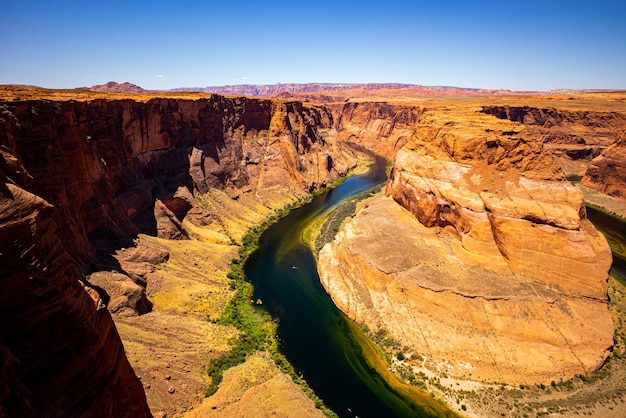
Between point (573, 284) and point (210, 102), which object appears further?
point (210, 102)

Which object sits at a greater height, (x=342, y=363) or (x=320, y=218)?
(x=320, y=218)

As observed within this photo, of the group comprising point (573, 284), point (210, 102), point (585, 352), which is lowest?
point (585, 352)

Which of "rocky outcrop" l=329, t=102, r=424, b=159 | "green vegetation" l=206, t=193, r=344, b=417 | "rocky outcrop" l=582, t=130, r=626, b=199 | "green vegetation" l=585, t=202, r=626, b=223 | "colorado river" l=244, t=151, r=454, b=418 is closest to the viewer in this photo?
"green vegetation" l=206, t=193, r=344, b=417

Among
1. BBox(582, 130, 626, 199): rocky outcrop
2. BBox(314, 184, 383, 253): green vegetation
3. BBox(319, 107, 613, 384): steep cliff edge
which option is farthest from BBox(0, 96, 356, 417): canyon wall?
BBox(582, 130, 626, 199): rocky outcrop

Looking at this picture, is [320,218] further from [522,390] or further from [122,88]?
[122,88]

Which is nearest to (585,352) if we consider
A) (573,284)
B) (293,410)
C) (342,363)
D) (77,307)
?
(573,284)

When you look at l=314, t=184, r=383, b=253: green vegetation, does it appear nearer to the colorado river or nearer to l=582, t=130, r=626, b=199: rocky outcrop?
the colorado river
